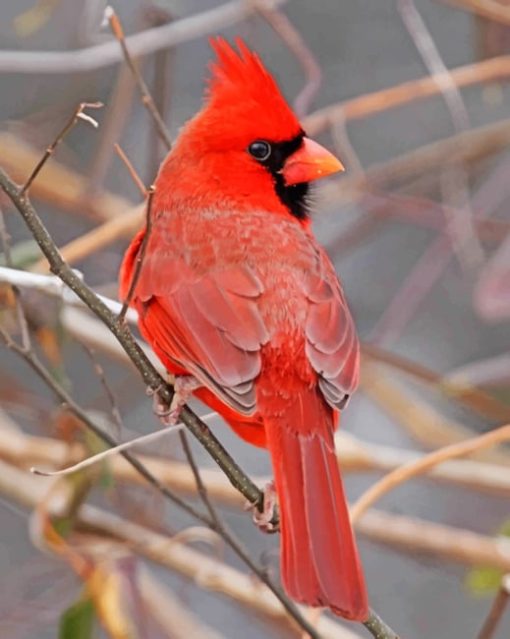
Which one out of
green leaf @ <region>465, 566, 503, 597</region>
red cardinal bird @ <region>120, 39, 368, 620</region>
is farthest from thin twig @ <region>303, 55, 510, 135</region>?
green leaf @ <region>465, 566, 503, 597</region>

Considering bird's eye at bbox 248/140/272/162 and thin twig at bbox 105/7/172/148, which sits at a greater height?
bird's eye at bbox 248/140/272/162

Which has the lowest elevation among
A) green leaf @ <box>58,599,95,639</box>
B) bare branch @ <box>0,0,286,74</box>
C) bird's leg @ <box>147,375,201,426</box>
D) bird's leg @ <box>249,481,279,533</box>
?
green leaf @ <box>58,599,95,639</box>

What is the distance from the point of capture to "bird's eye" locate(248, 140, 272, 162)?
8.55 feet

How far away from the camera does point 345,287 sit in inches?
182

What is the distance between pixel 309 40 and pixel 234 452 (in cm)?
132

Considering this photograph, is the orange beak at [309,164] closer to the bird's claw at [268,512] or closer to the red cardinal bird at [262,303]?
the red cardinal bird at [262,303]

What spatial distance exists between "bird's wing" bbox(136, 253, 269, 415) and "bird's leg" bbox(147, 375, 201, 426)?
0.03 metres

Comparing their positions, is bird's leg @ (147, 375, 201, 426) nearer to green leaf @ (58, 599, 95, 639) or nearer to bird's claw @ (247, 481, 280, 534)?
bird's claw @ (247, 481, 280, 534)

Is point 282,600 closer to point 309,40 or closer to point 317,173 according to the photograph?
point 317,173

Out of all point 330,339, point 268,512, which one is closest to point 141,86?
point 330,339

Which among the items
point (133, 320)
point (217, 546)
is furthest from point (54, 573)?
point (133, 320)

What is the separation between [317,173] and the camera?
8.54 ft

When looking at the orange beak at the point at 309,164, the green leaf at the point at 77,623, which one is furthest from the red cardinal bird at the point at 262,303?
the green leaf at the point at 77,623

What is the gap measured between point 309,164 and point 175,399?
23.0 inches
